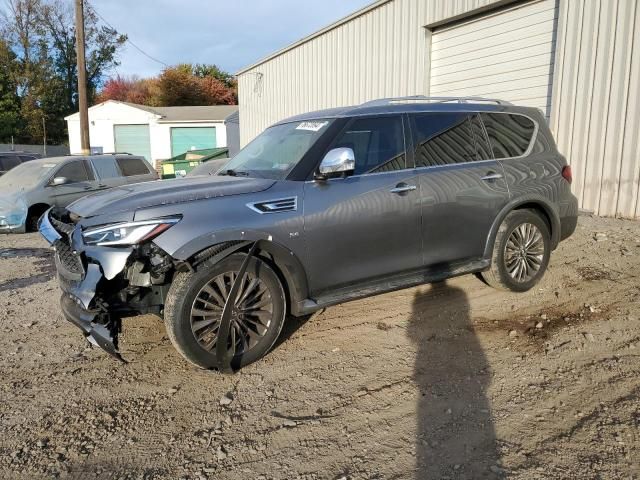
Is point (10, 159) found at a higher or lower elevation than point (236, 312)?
higher

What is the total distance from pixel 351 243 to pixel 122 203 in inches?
68.5

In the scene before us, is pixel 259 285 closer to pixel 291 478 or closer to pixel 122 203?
pixel 122 203

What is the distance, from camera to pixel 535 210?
5.21 m

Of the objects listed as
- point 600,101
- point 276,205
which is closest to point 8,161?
point 276,205

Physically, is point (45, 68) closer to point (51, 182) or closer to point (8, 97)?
point (8, 97)

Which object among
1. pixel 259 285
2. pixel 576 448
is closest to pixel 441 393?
pixel 576 448

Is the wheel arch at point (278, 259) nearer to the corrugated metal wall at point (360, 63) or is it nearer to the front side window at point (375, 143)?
the front side window at point (375, 143)

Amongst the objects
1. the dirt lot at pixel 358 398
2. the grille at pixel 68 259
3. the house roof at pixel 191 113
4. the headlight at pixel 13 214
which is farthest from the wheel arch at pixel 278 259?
the house roof at pixel 191 113

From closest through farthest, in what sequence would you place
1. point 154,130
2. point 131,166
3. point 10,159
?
point 131,166
point 10,159
point 154,130

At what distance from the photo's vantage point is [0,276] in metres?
6.42

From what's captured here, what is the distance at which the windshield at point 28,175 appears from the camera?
10000mm

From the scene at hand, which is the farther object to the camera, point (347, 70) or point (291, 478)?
point (347, 70)

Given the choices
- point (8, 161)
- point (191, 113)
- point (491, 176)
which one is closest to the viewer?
point (491, 176)

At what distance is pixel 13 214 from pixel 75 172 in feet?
4.89
